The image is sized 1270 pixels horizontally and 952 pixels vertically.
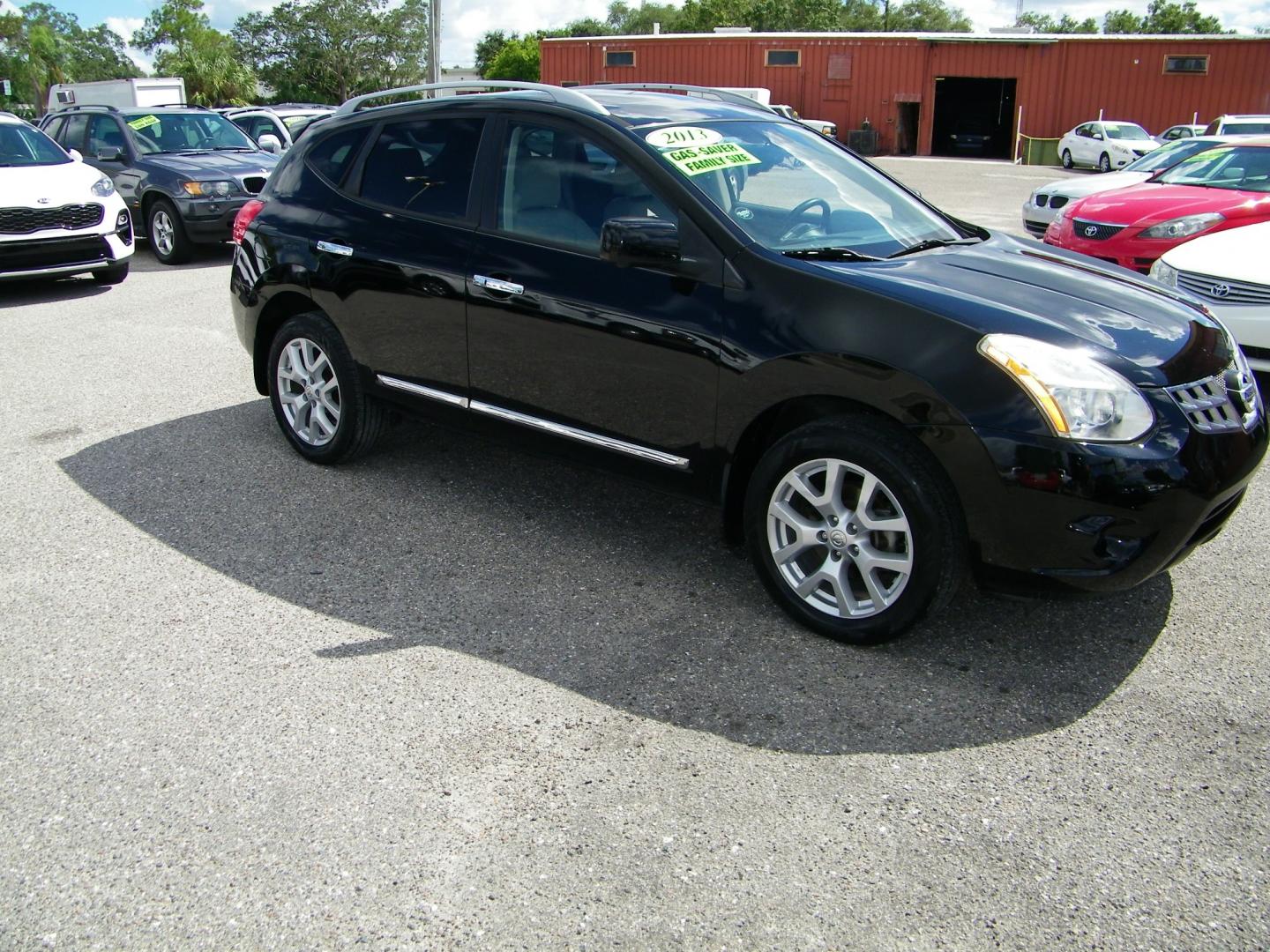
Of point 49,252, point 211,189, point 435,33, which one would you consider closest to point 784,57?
point 435,33

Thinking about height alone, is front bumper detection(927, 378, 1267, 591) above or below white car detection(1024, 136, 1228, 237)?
below

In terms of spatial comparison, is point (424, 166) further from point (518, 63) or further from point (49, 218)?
point (518, 63)

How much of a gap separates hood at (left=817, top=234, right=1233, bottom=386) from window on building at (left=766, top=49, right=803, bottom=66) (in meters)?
40.3

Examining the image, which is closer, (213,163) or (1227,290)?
(1227,290)

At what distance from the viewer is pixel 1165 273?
7.01 m

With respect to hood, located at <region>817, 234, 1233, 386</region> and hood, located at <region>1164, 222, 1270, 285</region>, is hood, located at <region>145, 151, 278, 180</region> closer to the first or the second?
hood, located at <region>1164, 222, 1270, 285</region>

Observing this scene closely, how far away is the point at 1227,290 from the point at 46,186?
9.71 m

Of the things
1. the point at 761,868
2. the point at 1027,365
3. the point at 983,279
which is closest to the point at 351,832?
the point at 761,868

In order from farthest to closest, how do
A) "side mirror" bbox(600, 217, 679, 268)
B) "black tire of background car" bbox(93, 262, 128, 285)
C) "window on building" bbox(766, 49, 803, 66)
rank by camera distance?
1. "window on building" bbox(766, 49, 803, 66)
2. "black tire of background car" bbox(93, 262, 128, 285)
3. "side mirror" bbox(600, 217, 679, 268)

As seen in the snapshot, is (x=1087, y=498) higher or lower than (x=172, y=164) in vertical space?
lower

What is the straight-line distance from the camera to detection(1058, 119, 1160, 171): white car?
3108 centimetres

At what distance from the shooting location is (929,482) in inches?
131

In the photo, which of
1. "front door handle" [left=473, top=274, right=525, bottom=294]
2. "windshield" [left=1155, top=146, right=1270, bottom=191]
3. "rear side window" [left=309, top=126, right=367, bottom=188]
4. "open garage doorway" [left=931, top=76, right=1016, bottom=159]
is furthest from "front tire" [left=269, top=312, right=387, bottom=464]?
"open garage doorway" [left=931, top=76, right=1016, bottom=159]

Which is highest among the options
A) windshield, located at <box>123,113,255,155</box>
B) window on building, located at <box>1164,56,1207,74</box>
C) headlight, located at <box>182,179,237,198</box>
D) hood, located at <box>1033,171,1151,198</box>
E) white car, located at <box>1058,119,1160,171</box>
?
window on building, located at <box>1164,56,1207,74</box>
